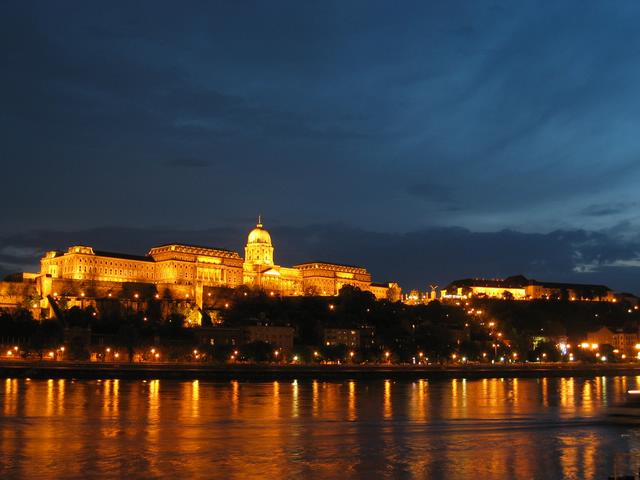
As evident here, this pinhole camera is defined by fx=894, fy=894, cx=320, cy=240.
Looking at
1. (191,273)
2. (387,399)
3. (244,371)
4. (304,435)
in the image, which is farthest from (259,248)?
(304,435)

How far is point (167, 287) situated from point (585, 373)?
49726mm

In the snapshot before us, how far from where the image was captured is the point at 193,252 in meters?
117

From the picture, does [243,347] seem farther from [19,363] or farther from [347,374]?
[19,363]

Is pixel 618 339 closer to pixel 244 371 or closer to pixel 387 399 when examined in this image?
pixel 244 371

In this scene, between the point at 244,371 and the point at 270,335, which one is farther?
the point at 270,335

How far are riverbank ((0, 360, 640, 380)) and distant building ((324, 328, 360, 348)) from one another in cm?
1208

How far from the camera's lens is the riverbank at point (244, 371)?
2361 inches

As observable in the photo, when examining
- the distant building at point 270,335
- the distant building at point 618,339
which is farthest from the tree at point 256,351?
the distant building at point 618,339

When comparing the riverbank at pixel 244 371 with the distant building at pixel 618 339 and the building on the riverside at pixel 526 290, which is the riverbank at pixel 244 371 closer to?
the distant building at pixel 618 339

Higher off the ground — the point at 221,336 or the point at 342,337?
the point at 221,336

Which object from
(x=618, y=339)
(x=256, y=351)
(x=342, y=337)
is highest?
(x=342, y=337)

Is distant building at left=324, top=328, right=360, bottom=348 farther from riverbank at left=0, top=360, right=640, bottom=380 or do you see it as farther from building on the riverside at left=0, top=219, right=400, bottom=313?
building on the riverside at left=0, top=219, right=400, bottom=313

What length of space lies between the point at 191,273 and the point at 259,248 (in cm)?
2231

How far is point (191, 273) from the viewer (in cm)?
11438
